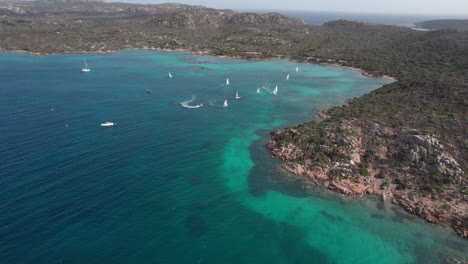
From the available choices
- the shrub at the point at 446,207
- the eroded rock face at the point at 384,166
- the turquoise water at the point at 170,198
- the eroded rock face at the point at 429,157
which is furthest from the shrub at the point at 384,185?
the shrub at the point at 446,207

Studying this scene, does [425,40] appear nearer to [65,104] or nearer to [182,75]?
[182,75]

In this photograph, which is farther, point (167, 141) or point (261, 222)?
point (167, 141)

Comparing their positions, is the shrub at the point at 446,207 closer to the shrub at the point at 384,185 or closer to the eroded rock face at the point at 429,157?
the eroded rock face at the point at 429,157

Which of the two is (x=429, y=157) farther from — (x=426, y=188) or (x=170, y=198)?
(x=170, y=198)

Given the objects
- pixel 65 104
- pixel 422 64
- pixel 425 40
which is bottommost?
pixel 65 104

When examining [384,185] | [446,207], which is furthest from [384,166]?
[446,207]

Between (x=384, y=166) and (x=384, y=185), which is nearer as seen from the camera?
(x=384, y=185)

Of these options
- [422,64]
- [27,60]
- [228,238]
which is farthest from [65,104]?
[422,64]
